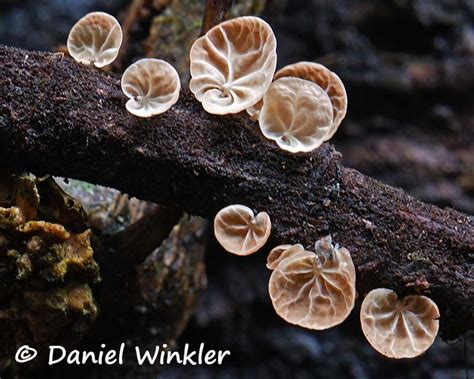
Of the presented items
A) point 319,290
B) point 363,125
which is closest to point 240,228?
point 319,290

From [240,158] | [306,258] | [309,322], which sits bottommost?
[309,322]

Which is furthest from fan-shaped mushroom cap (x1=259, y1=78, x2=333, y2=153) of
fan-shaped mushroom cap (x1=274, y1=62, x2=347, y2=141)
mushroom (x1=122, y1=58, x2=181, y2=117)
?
mushroom (x1=122, y1=58, x2=181, y2=117)

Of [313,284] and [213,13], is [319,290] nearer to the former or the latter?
[313,284]

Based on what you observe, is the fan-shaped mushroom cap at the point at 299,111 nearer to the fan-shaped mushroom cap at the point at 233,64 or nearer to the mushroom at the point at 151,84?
the fan-shaped mushroom cap at the point at 233,64

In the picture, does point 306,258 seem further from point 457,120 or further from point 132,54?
point 457,120

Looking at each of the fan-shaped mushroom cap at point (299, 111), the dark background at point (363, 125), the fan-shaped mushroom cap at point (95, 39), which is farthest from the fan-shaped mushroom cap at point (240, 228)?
the dark background at point (363, 125)

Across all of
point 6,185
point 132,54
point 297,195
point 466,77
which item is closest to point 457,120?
point 466,77

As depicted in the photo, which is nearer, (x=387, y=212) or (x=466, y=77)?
(x=387, y=212)
